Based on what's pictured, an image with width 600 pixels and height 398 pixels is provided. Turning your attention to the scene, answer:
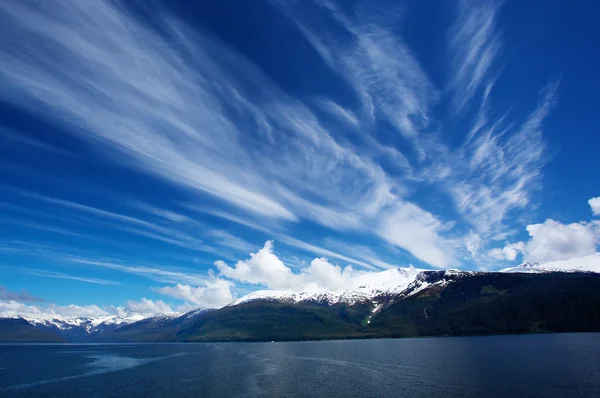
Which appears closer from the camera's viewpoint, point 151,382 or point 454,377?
point 454,377

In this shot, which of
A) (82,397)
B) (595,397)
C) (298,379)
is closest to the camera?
(595,397)

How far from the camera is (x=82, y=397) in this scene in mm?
90375

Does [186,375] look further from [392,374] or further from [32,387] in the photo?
[392,374]

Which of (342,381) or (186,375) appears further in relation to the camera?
(186,375)

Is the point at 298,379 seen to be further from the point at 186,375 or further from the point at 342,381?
the point at 186,375

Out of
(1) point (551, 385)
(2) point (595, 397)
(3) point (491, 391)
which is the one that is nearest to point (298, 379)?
(3) point (491, 391)

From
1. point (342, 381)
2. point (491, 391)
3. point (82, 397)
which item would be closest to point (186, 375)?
point (82, 397)

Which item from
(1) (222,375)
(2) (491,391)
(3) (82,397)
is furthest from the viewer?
(1) (222,375)

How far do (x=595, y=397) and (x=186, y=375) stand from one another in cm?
12312

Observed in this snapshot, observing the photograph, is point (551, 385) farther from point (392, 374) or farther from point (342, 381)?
point (342, 381)

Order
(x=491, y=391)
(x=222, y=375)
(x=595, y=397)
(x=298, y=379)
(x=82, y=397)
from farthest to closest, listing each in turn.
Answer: (x=222, y=375)
(x=298, y=379)
(x=82, y=397)
(x=491, y=391)
(x=595, y=397)

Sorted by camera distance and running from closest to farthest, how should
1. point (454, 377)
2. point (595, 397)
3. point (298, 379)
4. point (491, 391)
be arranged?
point (595, 397) < point (491, 391) < point (454, 377) < point (298, 379)

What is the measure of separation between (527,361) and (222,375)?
117 meters

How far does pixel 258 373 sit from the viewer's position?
431 feet
